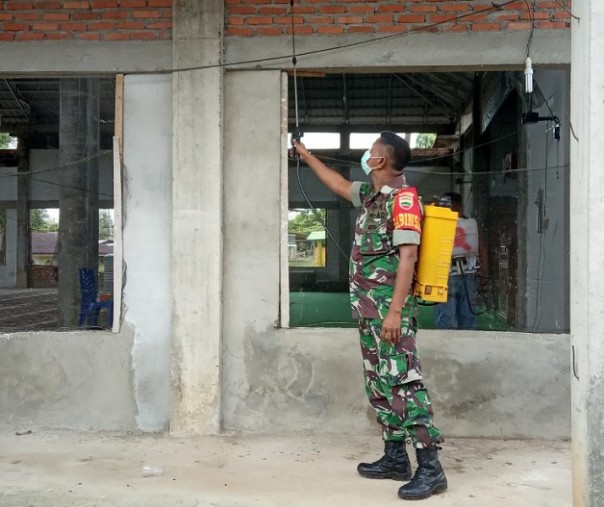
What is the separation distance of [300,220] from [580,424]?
2510 millimetres

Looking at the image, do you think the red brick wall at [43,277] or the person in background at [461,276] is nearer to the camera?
the person in background at [461,276]

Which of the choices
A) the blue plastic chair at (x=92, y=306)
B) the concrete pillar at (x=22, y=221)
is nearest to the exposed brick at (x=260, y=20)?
the blue plastic chair at (x=92, y=306)

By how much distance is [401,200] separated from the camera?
316 centimetres

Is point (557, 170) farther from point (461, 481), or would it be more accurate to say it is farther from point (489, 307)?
point (461, 481)

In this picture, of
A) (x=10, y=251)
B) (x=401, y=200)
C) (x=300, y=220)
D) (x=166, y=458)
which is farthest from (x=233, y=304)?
(x=10, y=251)

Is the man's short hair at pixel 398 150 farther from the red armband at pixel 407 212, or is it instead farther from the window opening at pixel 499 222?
the window opening at pixel 499 222

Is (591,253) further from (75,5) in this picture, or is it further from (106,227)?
(75,5)

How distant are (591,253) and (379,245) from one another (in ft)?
3.48

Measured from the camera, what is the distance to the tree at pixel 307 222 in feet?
14.9

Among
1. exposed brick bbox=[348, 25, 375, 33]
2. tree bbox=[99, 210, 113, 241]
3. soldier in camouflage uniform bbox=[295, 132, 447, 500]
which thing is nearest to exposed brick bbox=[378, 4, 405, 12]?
exposed brick bbox=[348, 25, 375, 33]

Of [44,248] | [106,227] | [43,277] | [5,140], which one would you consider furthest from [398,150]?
[5,140]

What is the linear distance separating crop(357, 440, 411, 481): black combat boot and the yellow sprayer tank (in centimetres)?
86

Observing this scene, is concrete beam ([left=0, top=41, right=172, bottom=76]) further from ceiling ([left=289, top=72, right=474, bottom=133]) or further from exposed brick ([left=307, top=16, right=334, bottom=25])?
ceiling ([left=289, top=72, right=474, bottom=133])

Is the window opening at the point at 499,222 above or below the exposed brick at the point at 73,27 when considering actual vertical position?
below
